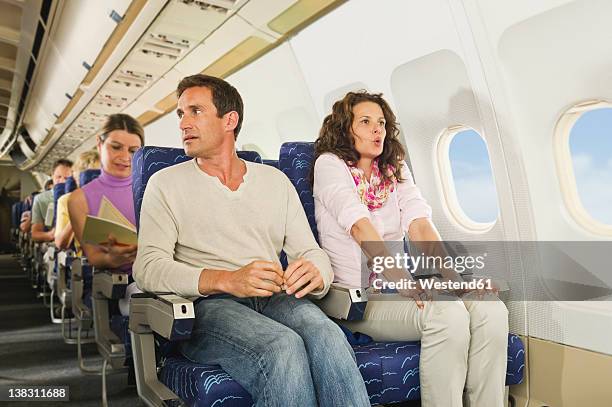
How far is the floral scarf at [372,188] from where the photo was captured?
9.73 ft

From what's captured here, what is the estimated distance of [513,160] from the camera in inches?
129

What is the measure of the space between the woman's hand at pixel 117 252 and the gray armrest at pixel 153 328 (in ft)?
4.04

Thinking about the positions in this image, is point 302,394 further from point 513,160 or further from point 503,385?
point 513,160

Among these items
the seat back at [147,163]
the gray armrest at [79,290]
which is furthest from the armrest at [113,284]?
the gray armrest at [79,290]

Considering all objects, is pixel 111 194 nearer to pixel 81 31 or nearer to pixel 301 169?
pixel 301 169

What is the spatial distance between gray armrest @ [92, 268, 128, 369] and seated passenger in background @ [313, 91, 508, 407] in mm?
1063

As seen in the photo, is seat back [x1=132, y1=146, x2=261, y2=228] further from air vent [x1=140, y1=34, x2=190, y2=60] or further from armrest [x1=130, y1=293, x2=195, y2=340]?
air vent [x1=140, y1=34, x2=190, y2=60]

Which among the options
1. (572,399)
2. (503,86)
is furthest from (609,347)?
(503,86)

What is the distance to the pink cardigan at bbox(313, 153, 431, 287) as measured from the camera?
2.78 meters

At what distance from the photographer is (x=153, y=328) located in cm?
215

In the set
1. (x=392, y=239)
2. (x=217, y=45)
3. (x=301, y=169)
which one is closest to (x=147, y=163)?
(x=301, y=169)

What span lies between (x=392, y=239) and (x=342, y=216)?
40 centimetres

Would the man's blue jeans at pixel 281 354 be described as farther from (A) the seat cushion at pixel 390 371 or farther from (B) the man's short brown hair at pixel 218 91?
(B) the man's short brown hair at pixel 218 91

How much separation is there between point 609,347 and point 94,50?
16.0 ft
